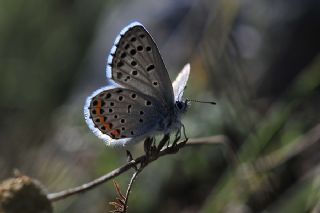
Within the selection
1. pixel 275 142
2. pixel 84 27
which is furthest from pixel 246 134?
pixel 84 27

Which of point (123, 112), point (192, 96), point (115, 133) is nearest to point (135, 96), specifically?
point (123, 112)

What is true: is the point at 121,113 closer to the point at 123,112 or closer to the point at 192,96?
the point at 123,112

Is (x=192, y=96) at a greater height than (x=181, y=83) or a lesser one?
lesser

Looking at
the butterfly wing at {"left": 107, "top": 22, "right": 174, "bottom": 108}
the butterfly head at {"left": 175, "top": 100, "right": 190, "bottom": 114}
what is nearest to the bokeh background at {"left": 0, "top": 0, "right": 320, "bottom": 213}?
the butterfly head at {"left": 175, "top": 100, "right": 190, "bottom": 114}

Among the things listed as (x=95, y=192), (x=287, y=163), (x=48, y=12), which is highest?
(x=48, y=12)

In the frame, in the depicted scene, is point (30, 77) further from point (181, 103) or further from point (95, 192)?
point (181, 103)

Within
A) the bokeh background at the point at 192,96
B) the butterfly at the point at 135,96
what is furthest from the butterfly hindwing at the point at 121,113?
the bokeh background at the point at 192,96

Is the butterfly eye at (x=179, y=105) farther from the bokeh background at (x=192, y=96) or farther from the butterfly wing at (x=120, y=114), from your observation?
the bokeh background at (x=192, y=96)
